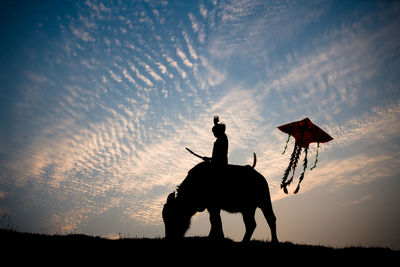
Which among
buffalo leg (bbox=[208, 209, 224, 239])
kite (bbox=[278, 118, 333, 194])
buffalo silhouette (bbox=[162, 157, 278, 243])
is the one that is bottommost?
buffalo leg (bbox=[208, 209, 224, 239])

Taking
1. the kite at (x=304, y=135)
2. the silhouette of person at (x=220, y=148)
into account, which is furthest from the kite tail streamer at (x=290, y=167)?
the silhouette of person at (x=220, y=148)

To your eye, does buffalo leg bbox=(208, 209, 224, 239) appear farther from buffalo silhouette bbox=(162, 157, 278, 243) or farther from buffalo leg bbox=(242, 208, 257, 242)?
buffalo leg bbox=(242, 208, 257, 242)

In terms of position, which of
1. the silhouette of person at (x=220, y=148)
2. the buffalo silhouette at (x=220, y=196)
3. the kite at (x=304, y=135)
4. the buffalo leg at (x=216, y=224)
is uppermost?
→ the kite at (x=304, y=135)

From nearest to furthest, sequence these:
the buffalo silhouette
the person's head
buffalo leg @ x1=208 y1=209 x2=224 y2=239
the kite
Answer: buffalo leg @ x1=208 y1=209 x2=224 y2=239
the buffalo silhouette
the person's head
the kite

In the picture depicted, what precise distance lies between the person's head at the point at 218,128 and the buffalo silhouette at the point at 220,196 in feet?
3.02

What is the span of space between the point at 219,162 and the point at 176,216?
2.06 m

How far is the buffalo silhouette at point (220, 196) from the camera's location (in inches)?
231

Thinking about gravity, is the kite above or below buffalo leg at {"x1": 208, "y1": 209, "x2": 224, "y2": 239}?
above

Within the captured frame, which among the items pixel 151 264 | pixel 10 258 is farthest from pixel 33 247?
pixel 151 264

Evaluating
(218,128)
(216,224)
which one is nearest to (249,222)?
(216,224)

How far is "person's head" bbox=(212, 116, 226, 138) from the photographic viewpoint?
619 centimetres

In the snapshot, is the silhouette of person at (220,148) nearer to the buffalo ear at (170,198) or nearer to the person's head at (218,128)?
the person's head at (218,128)

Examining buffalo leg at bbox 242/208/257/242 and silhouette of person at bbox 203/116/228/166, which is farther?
buffalo leg at bbox 242/208/257/242

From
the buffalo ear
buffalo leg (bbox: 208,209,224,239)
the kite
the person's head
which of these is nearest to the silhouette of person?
the person's head
